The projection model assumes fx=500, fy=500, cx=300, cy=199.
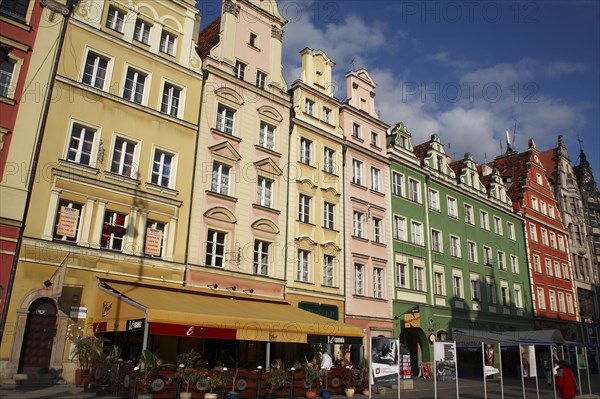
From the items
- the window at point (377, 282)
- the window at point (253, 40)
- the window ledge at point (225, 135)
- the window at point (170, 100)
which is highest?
the window at point (253, 40)

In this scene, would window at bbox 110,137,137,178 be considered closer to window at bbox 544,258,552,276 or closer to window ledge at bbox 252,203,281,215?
window ledge at bbox 252,203,281,215

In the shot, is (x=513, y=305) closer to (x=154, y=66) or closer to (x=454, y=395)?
(x=454, y=395)

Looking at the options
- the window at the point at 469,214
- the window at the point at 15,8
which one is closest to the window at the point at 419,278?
the window at the point at 469,214

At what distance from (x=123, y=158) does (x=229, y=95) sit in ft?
21.2

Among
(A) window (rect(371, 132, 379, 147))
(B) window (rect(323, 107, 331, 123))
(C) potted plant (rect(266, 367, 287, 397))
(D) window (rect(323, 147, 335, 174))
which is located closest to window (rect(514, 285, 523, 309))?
(A) window (rect(371, 132, 379, 147))

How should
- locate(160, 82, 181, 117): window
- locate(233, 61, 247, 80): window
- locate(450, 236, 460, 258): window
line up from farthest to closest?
1. locate(450, 236, 460, 258): window
2. locate(233, 61, 247, 80): window
3. locate(160, 82, 181, 117): window

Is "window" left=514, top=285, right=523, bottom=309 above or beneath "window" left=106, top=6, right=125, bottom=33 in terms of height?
beneath

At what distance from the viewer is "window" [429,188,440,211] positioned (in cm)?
3509

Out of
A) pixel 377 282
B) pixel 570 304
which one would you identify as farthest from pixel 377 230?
pixel 570 304

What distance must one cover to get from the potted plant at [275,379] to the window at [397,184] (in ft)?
58.7

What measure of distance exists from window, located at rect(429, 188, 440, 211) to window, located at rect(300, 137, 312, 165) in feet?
37.7

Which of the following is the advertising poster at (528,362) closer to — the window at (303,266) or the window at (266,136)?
the window at (303,266)

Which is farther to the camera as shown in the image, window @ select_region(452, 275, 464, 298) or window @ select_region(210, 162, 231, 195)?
window @ select_region(452, 275, 464, 298)

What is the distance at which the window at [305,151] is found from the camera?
27109 mm
